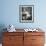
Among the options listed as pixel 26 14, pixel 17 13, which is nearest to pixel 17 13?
pixel 17 13

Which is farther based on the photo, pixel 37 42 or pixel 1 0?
pixel 1 0

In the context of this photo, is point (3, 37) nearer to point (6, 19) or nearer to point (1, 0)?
point (6, 19)

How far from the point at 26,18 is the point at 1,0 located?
3.20ft

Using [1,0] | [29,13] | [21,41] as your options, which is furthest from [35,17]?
[1,0]

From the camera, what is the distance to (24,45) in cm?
355

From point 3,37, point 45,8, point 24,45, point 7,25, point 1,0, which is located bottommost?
point 24,45

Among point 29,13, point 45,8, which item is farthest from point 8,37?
point 45,8

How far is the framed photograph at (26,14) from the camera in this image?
3994 millimetres

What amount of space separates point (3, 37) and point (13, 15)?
2.77ft

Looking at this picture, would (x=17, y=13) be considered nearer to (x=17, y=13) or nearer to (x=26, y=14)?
(x=17, y=13)

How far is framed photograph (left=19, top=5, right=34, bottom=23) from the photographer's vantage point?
3994mm

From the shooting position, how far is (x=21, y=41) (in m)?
3.54

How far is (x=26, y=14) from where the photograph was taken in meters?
4.02

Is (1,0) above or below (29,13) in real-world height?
above
